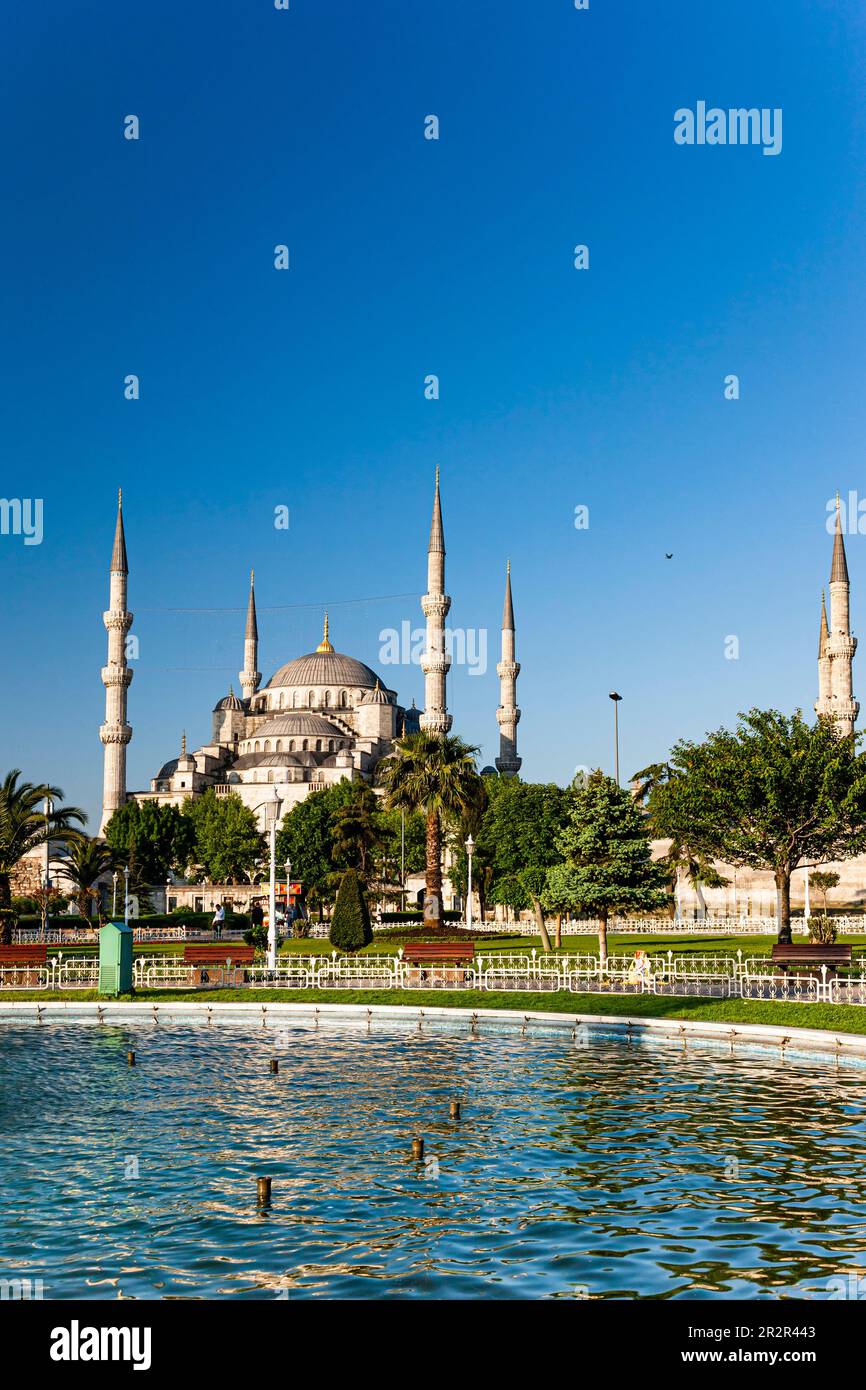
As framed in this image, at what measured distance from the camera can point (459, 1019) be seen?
2216 cm

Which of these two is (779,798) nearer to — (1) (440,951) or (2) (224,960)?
(1) (440,951)

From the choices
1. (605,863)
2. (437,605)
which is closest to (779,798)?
(605,863)

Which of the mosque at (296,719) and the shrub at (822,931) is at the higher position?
the mosque at (296,719)

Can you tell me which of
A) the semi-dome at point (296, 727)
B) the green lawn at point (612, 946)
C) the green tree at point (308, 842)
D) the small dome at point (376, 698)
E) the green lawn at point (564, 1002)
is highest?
the small dome at point (376, 698)

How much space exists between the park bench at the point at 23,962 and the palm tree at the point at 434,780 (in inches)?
586

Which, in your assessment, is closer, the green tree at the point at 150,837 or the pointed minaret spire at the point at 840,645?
the pointed minaret spire at the point at 840,645

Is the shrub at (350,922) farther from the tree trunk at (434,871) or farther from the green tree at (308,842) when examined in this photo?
the green tree at (308,842)

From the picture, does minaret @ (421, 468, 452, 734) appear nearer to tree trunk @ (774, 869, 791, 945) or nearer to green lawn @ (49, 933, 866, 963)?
green lawn @ (49, 933, 866, 963)

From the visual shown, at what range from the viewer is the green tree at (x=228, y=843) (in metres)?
86.3

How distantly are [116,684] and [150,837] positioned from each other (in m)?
10.6

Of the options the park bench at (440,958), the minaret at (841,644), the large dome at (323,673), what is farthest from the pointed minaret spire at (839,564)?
the large dome at (323,673)

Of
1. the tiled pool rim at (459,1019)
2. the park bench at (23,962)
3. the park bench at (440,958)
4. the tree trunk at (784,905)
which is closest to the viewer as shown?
the tiled pool rim at (459,1019)

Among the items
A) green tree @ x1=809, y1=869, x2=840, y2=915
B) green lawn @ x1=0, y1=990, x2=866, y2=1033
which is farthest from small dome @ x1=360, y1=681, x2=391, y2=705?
green lawn @ x1=0, y1=990, x2=866, y2=1033
